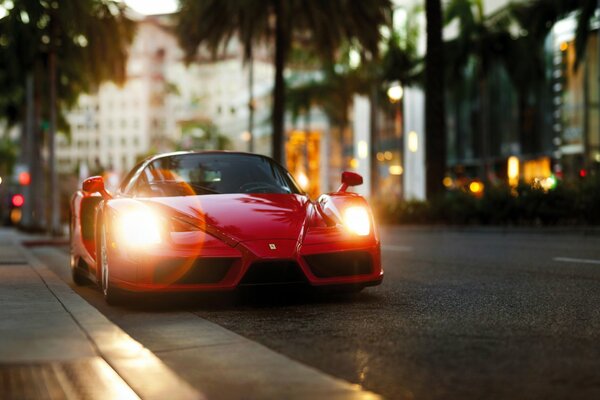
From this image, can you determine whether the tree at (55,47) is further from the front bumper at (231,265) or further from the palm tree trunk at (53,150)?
the front bumper at (231,265)

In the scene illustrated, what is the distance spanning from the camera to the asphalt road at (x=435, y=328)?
4445mm

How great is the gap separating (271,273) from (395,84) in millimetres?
43492

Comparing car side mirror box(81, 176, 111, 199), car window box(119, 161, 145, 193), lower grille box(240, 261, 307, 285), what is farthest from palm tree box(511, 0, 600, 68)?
lower grille box(240, 261, 307, 285)

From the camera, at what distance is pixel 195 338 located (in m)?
5.82

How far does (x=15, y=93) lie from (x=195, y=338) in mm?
34512

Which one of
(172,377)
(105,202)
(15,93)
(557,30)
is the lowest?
(172,377)

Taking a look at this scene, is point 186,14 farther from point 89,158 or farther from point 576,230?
point 89,158

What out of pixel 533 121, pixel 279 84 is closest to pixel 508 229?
pixel 279 84

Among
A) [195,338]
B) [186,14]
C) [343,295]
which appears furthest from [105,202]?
[186,14]

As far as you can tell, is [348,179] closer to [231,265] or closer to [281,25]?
[231,265]

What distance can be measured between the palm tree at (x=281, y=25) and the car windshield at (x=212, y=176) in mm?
21098

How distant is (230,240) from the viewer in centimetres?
720

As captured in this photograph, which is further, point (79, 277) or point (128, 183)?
point (79, 277)

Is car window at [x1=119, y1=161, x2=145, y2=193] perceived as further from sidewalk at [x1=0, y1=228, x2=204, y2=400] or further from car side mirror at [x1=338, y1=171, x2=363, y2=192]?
car side mirror at [x1=338, y1=171, x2=363, y2=192]
